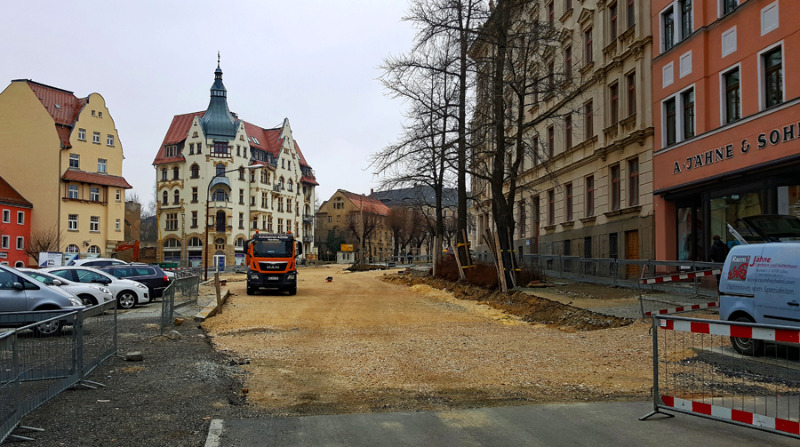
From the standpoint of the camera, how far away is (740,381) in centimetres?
688

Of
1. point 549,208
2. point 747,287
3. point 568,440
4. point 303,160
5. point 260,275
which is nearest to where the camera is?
point 568,440

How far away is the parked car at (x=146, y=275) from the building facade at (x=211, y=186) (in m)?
53.6

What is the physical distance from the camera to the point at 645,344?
450 inches

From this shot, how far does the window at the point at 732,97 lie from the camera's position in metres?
19.7

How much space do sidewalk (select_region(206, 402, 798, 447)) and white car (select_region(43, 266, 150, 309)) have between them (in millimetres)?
15910

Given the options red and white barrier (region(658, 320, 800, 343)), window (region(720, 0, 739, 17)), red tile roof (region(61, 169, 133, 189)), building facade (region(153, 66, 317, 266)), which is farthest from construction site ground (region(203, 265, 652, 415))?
building facade (region(153, 66, 317, 266))

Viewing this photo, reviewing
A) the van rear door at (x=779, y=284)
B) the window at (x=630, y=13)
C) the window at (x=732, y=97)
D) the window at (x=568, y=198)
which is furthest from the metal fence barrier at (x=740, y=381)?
the window at (x=568, y=198)

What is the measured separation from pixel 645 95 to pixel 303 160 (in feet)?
283

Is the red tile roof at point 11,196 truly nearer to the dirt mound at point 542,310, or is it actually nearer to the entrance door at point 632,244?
the dirt mound at point 542,310

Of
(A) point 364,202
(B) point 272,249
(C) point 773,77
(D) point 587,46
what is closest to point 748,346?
(C) point 773,77

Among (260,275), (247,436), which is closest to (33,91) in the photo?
(260,275)

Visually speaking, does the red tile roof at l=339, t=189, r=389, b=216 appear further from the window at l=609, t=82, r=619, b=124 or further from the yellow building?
the window at l=609, t=82, r=619, b=124

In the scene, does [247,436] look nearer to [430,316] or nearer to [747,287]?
[747,287]

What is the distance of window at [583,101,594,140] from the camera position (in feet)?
A: 103
